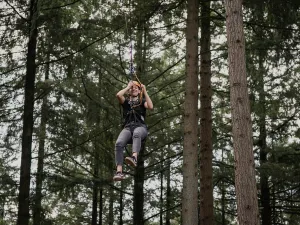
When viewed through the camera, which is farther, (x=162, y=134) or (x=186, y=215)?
(x=162, y=134)

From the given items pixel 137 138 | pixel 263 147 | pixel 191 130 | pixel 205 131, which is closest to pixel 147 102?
pixel 137 138

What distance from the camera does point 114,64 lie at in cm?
1365

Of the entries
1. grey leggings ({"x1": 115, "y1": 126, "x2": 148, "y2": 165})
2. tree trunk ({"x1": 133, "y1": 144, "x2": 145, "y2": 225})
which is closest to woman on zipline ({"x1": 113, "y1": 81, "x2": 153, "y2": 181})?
grey leggings ({"x1": 115, "y1": 126, "x2": 148, "y2": 165})

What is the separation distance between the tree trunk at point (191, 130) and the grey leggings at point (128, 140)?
1.85m

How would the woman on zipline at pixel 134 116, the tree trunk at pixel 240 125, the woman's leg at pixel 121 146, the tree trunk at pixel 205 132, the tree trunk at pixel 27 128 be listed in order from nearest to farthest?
the tree trunk at pixel 240 125 → the woman's leg at pixel 121 146 → the woman on zipline at pixel 134 116 → the tree trunk at pixel 205 132 → the tree trunk at pixel 27 128

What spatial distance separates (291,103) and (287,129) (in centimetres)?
152


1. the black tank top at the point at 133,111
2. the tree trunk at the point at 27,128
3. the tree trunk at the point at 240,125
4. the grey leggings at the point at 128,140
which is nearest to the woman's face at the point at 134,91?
the black tank top at the point at 133,111

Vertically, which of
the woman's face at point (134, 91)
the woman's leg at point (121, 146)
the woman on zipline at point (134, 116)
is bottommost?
the woman's leg at point (121, 146)

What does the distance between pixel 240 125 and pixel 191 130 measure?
9.38 ft

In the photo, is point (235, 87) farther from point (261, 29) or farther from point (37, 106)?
point (37, 106)

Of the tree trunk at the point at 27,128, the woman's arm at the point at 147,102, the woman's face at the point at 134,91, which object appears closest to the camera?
the woman's arm at the point at 147,102

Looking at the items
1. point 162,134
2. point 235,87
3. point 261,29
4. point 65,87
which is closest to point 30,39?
point 65,87

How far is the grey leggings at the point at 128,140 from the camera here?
22.9ft

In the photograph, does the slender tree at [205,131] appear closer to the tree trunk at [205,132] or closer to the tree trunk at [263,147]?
the tree trunk at [205,132]
